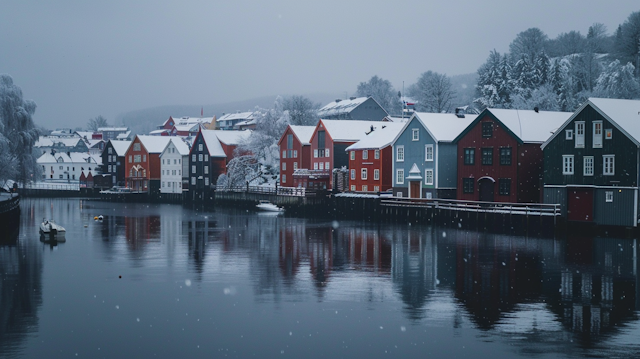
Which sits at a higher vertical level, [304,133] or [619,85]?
[619,85]

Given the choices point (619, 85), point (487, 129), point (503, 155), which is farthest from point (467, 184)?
point (619, 85)

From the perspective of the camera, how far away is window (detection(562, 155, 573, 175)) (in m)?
49.5

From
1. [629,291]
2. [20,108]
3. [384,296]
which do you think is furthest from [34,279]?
[20,108]

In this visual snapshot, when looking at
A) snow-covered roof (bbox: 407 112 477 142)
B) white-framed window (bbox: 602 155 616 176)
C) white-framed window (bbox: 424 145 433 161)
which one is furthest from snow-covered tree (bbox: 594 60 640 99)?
white-framed window (bbox: 602 155 616 176)

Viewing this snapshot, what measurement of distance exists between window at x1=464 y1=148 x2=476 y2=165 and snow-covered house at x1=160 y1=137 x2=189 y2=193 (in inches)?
2545

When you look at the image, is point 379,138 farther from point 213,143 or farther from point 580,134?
point 213,143

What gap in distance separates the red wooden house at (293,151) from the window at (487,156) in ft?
105

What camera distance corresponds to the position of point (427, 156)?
2598 inches

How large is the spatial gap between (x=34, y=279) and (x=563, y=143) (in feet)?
119

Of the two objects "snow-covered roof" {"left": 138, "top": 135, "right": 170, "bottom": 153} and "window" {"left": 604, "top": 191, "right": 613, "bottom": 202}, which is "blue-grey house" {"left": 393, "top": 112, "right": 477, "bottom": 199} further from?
"snow-covered roof" {"left": 138, "top": 135, "right": 170, "bottom": 153}

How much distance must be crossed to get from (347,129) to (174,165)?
147 ft

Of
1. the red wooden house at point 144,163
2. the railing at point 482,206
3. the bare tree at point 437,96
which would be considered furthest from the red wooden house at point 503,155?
the red wooden house at point 144,163

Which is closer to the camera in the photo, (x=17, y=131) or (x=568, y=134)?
(x=568, y=134)

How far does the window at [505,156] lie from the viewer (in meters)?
57.0
